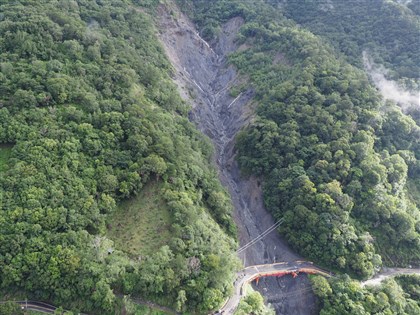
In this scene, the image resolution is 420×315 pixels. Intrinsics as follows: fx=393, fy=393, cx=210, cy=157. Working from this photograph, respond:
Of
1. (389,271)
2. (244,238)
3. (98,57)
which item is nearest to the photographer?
(389,271)

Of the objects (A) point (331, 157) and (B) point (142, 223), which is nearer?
(B) point (142, 223)

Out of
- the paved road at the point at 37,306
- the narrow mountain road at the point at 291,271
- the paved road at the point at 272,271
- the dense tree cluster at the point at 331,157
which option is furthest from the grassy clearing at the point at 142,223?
the dense tree cluster at the point at 331,157

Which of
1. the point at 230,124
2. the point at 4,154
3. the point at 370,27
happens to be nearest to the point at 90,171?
the point at 4,154

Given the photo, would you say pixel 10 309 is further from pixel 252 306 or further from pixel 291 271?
pixel 291 271

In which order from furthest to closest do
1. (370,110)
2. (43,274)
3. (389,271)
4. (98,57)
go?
(370,110) < (98,57) < (389,271) < (43,274)

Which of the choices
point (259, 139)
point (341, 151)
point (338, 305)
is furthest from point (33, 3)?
point (338, 305)

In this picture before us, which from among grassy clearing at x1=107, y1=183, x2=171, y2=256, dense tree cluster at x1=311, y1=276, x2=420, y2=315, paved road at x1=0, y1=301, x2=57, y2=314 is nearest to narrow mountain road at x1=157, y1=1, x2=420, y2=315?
dense tree cluster at x1=311, y1=276, x2=420, y2=315

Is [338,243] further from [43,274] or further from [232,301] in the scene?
[43,274]

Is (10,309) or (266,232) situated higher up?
(10,309)
